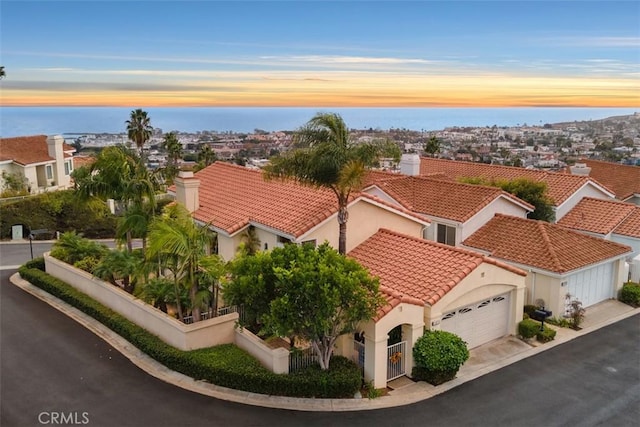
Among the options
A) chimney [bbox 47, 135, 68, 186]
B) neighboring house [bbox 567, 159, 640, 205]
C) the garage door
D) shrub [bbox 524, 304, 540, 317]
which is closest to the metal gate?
the garage door

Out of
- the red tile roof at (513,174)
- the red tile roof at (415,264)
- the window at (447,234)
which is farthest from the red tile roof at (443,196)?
the red tile roof at (415,264)

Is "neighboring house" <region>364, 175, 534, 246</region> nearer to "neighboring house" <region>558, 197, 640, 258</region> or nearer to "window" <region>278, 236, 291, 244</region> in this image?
"neighboring house" <region>558, 197, 640, 258</region>

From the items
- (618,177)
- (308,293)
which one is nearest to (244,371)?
(308,293)

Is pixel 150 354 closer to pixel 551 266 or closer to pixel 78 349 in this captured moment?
pixel 78 349

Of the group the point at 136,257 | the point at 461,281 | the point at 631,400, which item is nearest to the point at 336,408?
the point at 461,281

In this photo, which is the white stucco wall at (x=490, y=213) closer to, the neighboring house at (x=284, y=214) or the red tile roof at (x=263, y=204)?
the red tile roof at (x=263, y=204)
